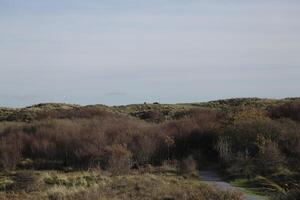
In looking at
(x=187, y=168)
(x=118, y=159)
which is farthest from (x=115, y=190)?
(x=118, y=159)

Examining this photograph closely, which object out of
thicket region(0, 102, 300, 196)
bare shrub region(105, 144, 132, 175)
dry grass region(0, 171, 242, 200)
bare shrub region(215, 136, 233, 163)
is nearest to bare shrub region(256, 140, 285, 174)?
thicket region(0, 102, 300, 196)

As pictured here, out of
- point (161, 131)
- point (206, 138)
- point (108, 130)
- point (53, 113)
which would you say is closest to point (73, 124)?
point (108, 130)

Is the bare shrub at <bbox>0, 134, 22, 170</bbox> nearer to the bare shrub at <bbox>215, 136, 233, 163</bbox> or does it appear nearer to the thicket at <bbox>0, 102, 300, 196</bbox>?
the thicket at <bbox>0, 102, 300, 196</bbox>

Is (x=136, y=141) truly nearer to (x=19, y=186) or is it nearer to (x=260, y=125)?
(x=260, y=125)

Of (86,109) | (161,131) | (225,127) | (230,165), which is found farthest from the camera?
(86,109)

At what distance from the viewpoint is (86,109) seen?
183ft

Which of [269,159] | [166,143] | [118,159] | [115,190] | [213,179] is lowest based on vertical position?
[213,179]

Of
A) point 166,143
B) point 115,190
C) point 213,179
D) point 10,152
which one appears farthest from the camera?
point 166,143

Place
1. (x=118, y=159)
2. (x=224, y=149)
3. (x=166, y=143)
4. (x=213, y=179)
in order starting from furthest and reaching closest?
(x=166, y=143)
(x=224, y=149)
(x=118, y=159)
(x=213, y=179)

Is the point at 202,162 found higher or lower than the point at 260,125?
lower

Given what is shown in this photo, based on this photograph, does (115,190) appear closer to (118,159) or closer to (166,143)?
(118,159)

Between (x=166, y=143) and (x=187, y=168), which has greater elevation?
(x=166, y=143)

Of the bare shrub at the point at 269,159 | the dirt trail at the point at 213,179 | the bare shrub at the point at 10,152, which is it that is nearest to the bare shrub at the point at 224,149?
the dirt trail at the point at 213,179

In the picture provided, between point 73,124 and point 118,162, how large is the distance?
1151cm
